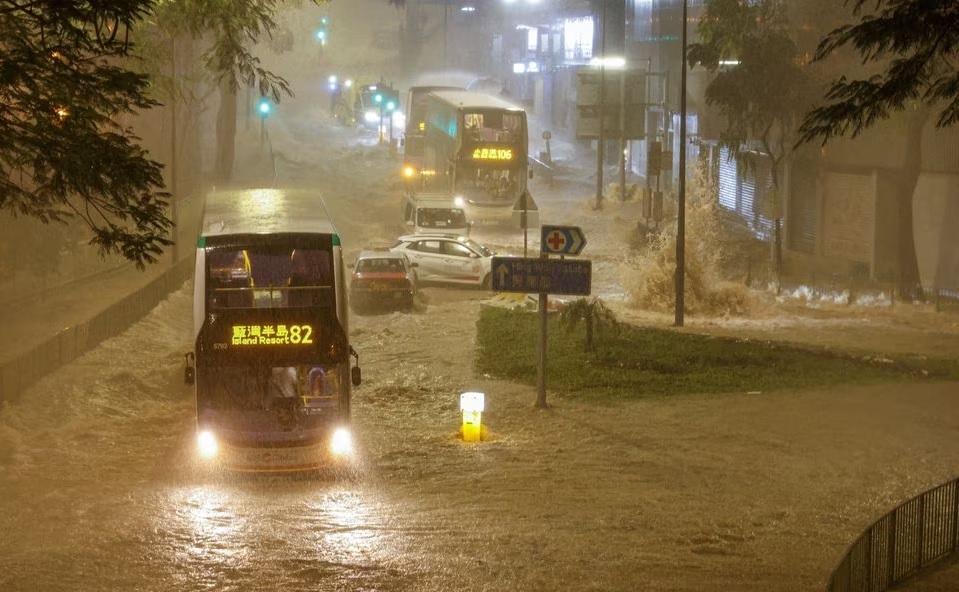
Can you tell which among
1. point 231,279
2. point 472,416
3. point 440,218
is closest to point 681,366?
point 472,416

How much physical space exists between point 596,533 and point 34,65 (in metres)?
7.35

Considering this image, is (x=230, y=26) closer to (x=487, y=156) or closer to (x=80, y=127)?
(x=80, y=127)

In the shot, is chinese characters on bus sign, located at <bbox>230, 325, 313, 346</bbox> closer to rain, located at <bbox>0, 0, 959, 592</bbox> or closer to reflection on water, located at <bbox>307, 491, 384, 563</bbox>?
rain, located at <bbox>0, 0, 959, 592</bbox>

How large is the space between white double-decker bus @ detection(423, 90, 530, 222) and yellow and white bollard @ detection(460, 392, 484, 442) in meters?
27.7

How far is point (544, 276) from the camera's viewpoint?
18828 millimetres

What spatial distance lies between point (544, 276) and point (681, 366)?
17.3ft

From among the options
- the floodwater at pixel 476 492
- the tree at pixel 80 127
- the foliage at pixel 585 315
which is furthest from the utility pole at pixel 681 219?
the tree at pixel 80 127

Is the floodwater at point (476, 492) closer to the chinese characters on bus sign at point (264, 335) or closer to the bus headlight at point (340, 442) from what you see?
the bus headlight at point (340, 442)

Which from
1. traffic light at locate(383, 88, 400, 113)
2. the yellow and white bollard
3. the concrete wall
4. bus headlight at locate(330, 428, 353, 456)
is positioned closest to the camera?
bus headlight at locate(330, 428, 353, 456)

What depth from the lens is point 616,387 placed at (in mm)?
21406

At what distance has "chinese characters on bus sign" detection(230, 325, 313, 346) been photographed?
15.1m

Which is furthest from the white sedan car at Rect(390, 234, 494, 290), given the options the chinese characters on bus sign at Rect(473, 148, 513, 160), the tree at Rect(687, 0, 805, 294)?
the chinese characters on bus sign at Rect(473, 148, 513, 160)

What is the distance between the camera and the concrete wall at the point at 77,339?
62.3 ft

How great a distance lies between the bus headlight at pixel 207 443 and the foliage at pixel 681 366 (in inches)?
290
